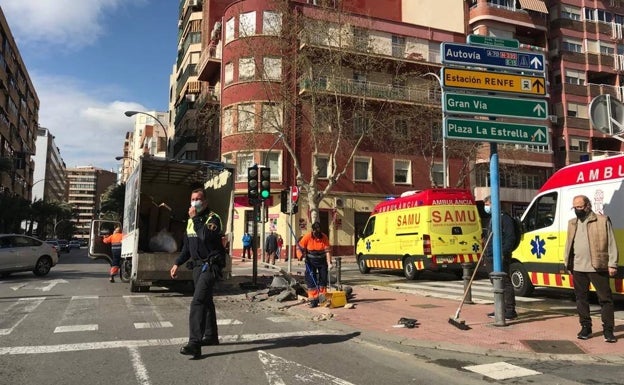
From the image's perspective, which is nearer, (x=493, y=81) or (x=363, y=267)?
(x=493, y=81)

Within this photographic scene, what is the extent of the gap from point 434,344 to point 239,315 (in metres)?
3.94

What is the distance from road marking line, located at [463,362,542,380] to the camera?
5.32 metres

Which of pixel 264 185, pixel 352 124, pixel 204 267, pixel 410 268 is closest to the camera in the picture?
pixel 204 267

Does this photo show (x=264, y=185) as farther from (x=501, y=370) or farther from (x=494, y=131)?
(x=501, y=370)

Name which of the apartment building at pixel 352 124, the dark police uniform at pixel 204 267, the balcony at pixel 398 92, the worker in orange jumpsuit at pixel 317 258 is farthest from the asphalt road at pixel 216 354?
the balcony at pixel 398 92

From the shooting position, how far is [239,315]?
365 inches

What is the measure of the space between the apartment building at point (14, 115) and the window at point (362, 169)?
27.0 metres

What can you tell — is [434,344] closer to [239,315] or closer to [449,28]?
[239,315]

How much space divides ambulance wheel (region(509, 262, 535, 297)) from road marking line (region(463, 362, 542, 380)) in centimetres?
552

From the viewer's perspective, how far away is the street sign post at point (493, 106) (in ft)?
26.3

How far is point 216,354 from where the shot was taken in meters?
6.12

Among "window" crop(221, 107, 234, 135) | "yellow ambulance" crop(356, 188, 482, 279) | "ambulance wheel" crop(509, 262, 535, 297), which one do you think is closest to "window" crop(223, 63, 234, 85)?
"window" crop(221, 107, 234, 135)

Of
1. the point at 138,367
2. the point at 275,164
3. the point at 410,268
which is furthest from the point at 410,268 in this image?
the point at 275,164

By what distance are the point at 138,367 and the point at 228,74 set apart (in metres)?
31.7
